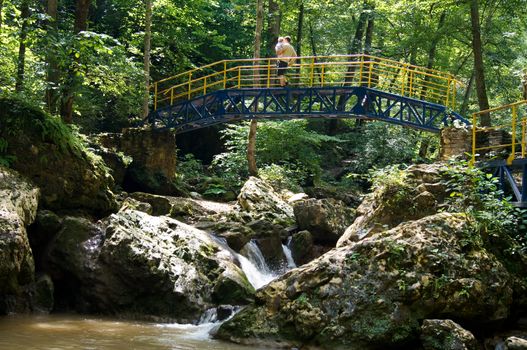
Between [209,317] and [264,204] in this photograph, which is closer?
[209,317]

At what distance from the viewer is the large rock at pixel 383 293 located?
8.12m

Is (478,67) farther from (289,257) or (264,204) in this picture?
(289,257)

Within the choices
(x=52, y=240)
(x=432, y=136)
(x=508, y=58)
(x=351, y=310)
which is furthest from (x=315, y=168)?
(x=351, y=310)

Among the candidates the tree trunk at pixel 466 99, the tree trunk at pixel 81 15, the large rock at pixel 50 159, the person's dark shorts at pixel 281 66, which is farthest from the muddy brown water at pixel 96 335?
the tree trunk at pixel 466 99

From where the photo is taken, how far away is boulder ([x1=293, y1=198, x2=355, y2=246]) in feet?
49.6

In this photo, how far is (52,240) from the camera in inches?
436

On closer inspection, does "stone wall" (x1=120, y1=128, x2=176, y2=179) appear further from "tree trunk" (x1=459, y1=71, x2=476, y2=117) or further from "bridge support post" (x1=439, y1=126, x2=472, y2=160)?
"tree trunk" (x1=459, y1=71, x2=476, y2=117)

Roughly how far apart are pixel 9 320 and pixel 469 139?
12.6 meters

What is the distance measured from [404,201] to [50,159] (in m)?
7.50

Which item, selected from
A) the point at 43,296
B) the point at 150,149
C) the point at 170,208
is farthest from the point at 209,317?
the point at 150,149

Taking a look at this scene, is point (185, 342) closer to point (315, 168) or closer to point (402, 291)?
point (402, 291)

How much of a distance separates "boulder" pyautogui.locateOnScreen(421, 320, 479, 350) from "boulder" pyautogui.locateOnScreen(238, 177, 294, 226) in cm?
826

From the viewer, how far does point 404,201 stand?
12.0 meters

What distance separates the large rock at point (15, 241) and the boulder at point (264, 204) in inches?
262
